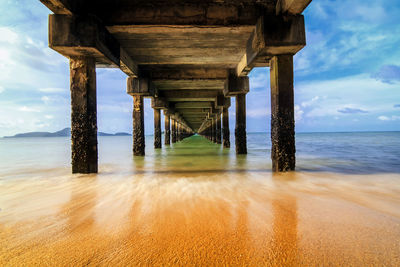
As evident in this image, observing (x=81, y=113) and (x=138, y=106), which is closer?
(x=81, y=113)

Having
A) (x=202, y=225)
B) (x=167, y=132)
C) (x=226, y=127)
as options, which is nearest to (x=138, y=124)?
(x=226, y=127)

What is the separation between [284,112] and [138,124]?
18.4 ft

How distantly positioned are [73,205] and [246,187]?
2354mm

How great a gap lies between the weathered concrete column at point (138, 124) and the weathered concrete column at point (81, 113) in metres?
3.70

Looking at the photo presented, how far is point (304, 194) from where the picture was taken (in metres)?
2.64

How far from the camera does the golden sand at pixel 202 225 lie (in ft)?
4.29

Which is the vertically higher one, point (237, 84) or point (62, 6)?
point (62, 6)

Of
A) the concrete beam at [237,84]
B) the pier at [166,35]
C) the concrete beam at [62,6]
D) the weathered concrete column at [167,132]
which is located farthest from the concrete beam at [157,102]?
the concrete beam at [62,6]

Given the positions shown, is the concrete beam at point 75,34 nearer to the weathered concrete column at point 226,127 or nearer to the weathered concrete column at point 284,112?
the weathered concrete column at point 284,112

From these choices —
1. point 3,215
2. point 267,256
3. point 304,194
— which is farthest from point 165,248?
point 304,194

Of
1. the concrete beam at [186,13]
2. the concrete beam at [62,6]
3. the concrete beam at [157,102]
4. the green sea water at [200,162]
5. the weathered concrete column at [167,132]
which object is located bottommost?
the green sea water at [200,162]

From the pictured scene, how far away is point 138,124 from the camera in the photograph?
778 cm

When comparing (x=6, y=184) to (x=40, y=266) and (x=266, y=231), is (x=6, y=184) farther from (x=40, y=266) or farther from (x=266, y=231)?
(x=266, y=231)

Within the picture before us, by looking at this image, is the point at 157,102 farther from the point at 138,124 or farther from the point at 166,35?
the point at 166,35
